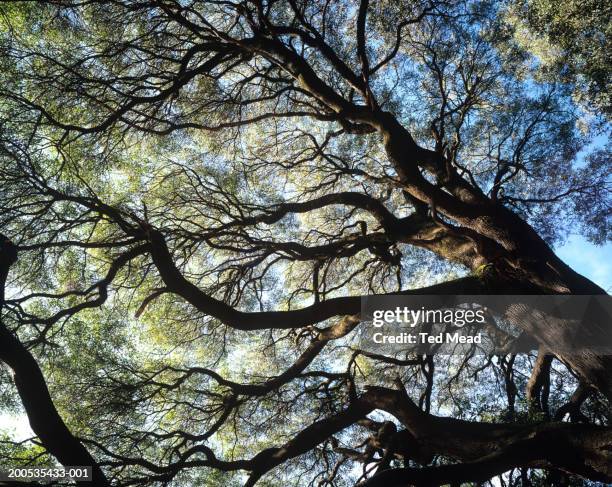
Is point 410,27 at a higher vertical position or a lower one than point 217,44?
higher

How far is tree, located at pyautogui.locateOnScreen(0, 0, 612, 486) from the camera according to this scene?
4.03 metres

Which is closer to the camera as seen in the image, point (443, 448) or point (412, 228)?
point (443, 448)

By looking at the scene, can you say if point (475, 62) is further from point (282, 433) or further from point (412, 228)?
point (282, 433)

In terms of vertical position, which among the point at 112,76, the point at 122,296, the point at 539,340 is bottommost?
the point at 539,340

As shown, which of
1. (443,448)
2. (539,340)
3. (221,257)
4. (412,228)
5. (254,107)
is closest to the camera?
(443,448)

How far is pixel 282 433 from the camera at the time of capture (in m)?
5.93

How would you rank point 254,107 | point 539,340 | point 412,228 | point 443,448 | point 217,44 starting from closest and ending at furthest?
point 443,448, point 539,340, point 412,228, point 217,44, point 254,107

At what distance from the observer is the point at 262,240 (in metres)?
5.47

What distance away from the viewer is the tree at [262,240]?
4.03 m

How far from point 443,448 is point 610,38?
169 inches

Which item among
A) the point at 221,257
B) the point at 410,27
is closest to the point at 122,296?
the point at 221,257

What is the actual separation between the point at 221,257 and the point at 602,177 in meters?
5.46

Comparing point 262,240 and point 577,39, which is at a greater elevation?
point 577,39

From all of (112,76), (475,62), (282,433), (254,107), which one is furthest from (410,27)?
(282,433)
